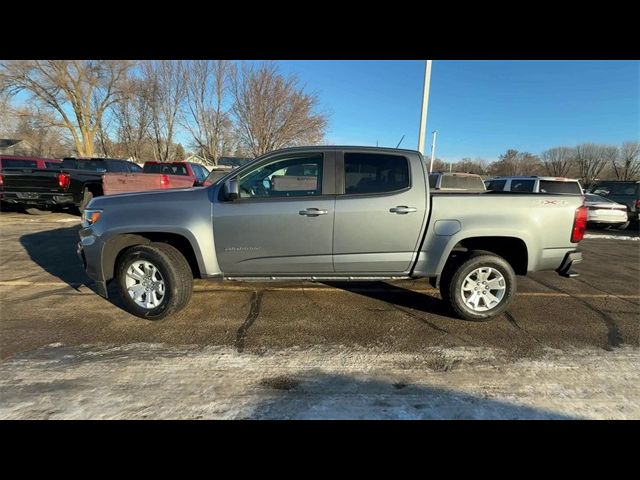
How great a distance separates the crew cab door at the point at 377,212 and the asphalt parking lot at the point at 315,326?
0.74 m

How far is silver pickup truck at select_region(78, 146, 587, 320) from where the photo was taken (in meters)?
3.51

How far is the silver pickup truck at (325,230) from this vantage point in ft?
11.5

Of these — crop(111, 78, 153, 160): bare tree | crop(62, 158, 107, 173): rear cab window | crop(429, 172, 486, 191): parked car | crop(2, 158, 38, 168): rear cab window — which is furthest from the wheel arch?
crop(111, 78, 153, 160): bare tree

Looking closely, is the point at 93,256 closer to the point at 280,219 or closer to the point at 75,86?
the point at 280,219

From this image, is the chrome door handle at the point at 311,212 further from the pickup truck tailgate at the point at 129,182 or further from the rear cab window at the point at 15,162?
the rear cab window at the point at 15,162

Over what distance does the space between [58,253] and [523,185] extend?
1252 cm

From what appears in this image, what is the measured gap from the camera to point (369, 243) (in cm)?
361

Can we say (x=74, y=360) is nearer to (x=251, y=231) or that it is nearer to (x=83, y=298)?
(x=83, y=298)

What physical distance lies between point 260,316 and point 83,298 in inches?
96.4

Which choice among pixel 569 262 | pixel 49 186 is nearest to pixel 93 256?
pixel 569 262

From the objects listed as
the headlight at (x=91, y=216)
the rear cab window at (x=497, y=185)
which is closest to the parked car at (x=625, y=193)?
the rear cab window at (x=497, y=185)

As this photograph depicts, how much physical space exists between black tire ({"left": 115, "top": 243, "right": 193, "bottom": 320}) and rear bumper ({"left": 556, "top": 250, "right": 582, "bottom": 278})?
172 inches

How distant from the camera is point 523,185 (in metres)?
10.1
